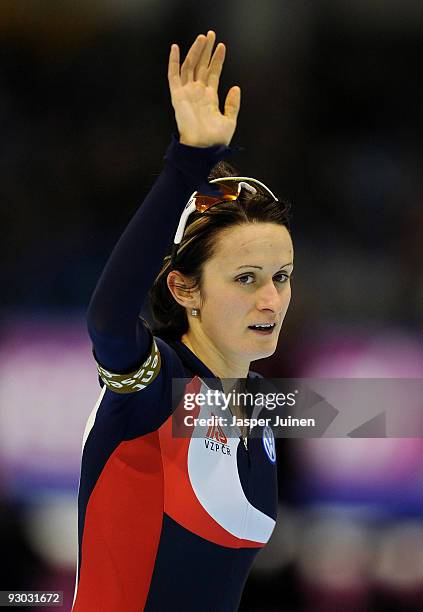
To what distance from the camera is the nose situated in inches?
77.7

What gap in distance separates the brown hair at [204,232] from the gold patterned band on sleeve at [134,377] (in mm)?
372

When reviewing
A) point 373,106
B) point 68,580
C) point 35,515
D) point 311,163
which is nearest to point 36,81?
point 311,163

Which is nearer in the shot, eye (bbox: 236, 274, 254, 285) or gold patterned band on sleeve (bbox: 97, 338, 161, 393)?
gold patterned band on sleeve (bbox: 97, 338, 161, 393)

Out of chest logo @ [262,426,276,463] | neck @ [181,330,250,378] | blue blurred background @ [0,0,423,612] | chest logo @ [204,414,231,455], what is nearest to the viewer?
chest logo @ [204,414,231,455]

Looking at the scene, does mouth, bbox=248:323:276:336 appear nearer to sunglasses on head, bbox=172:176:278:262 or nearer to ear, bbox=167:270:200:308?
A: ear, bbox=167:270:200:308

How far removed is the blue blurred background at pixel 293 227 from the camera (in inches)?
126

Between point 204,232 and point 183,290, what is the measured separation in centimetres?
14

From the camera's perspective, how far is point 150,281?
1497 mm

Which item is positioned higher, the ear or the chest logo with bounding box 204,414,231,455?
the ear

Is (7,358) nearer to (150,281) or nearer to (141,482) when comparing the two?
(141,482)

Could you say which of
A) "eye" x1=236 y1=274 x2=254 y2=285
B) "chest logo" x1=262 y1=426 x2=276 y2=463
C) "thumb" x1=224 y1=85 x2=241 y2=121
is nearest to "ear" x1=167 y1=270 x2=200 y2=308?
"eye" x1=236 y1=274 x2=254 y2=285

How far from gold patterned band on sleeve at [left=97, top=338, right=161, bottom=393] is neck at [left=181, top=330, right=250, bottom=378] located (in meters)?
0.35

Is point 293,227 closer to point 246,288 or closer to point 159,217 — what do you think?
point 246,288

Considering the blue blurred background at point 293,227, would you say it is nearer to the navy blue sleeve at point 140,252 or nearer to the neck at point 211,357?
the neck at point 211,357
